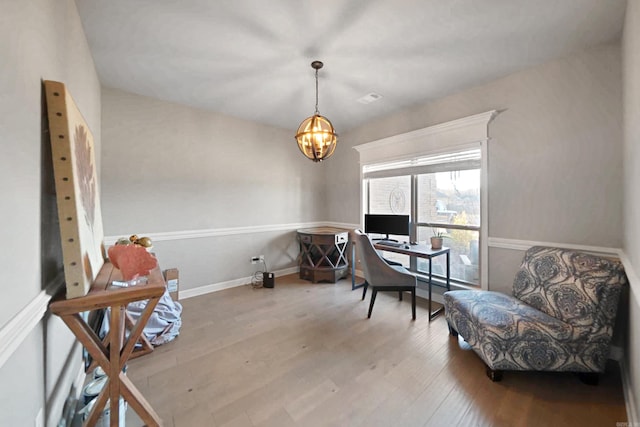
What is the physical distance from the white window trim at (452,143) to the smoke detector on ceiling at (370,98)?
70 centimetres

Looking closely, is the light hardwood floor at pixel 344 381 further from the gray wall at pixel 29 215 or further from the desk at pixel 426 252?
the gray wall at pixel 29 215

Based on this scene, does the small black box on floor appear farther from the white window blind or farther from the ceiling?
the ceiling

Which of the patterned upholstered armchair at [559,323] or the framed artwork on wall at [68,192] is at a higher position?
the framed artwork on wall at [68,192]

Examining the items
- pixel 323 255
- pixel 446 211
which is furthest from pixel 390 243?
pixel 323 255

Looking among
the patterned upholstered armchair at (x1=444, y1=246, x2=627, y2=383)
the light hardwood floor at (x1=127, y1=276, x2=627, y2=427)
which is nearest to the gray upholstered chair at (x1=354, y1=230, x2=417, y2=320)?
the light hardwood floor at (x1=127, y1=276, x2=627, y2=427)

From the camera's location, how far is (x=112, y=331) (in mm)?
1253

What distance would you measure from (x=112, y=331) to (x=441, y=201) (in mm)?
3503

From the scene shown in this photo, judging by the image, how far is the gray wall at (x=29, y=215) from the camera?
0.84m

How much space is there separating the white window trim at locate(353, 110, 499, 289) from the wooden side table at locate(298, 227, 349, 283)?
1.50 meters

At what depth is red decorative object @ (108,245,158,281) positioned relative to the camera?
1337 mm

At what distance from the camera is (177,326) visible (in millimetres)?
2510

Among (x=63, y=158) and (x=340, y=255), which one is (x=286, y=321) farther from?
(x=63, y=158)

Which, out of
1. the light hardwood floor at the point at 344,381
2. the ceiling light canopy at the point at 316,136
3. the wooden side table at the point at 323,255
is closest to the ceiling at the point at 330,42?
the ceiling light canopy at the point at 316,136

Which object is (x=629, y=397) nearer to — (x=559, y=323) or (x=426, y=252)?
(x=559, y=323)
